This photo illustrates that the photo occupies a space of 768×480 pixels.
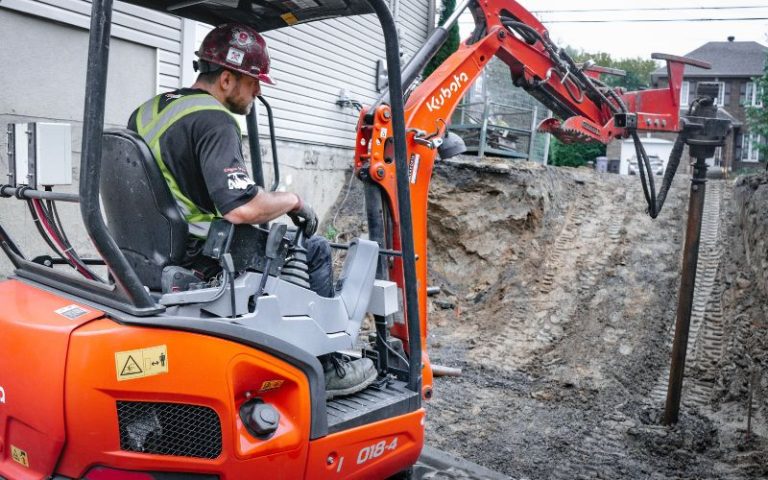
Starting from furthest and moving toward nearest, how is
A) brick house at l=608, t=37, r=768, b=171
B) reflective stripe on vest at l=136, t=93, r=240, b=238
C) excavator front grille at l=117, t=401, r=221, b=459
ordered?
brick house at l=608, t=37, r=768, b=171 → reflective stripe on vest at l=136, t=93, r=240, b=238 → excavator front grille at l=117, t=401, r=221, b=459

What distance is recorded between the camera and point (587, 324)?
8156 millimetres

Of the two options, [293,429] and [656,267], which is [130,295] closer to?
[293,429]

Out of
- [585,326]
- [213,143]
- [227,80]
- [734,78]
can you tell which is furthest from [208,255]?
[734,78]

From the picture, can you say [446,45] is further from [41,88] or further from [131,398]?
[131,398]

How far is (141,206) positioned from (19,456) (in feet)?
3.25

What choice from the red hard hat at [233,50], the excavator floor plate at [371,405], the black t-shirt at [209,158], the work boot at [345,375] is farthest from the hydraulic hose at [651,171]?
the black t-shirt at [209,158]

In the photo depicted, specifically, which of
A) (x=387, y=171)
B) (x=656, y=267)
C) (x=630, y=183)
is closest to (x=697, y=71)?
(x=630, y=183)

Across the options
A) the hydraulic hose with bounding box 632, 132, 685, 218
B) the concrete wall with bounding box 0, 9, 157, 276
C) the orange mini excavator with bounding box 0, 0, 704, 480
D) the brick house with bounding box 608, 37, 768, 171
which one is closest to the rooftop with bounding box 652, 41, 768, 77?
the brick house with bounding box 608, 37, 768, 171

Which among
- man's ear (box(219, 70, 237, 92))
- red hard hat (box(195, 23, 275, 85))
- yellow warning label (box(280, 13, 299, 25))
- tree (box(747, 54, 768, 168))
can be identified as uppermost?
tree (box(747, 54, 768, 168))

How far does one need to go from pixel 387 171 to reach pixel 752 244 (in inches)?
252

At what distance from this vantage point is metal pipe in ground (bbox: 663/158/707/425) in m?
5.52

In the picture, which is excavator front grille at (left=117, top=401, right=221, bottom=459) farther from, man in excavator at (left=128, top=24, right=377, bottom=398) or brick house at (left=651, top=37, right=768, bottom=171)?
brick house at (left=651, top=37, right=768, bottom=171)

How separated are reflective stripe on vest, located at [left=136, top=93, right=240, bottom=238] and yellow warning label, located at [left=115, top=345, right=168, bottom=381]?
0.61 meters

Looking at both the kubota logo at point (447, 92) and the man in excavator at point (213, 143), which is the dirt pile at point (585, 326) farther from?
the man in excavator at point (213, 143)
